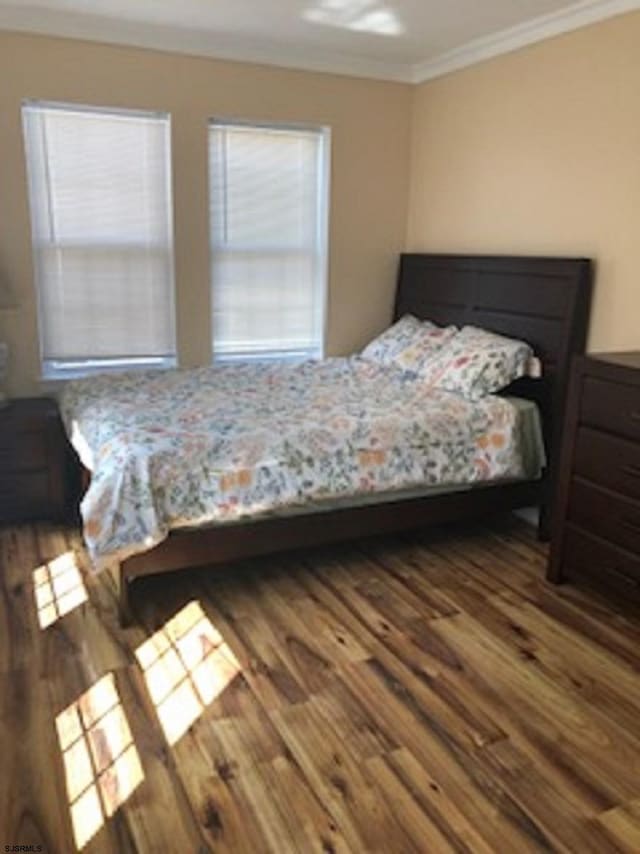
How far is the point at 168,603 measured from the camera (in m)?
2.69

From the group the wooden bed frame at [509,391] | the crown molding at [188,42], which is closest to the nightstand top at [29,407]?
the wooden bed frame at [509,391]

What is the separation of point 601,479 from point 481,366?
0.88 m

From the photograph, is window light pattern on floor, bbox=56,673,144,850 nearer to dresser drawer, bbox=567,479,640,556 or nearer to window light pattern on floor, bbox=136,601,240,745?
window light pattern on floor, bbox=136,601,240,745

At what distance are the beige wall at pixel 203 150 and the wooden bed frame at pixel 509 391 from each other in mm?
507

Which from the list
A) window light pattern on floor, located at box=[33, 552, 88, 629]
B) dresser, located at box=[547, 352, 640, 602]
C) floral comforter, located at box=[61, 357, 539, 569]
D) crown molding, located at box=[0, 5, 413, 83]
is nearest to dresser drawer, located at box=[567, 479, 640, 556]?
dresser, located at box=[547, 352, 640, 602]

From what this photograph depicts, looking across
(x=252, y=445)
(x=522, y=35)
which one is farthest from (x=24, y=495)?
(x=522, y=35)

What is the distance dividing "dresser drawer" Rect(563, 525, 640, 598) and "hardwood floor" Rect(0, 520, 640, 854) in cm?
13

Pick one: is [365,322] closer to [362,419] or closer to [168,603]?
[362,419]

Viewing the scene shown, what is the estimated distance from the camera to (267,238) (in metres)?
4.15

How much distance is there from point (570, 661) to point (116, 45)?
3516 millimetres

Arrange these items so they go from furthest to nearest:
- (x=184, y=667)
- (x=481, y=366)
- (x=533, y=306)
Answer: (x=533, y=306) → (x=481, y=366) → (x=184, y=667)

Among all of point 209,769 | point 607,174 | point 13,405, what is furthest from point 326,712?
point 607,174

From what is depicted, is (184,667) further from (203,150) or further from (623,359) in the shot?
(203,150)

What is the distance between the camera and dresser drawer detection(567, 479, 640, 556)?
2.49 meters
